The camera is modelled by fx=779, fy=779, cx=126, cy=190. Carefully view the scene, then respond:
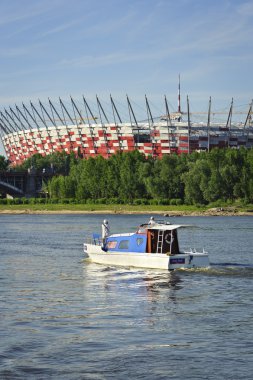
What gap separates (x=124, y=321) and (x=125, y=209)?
115 m

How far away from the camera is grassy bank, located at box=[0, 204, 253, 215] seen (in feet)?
429

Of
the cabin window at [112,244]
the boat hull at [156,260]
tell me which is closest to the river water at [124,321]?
the boat hull at [156,260]

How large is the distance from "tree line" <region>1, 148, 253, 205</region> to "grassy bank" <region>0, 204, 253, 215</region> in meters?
3.23

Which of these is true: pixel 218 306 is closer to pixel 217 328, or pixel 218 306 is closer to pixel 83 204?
pixel 217 328

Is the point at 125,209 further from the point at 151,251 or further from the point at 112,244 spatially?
the point at 151,251

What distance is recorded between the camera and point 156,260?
147 ft

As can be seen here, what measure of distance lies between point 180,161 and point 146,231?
348ft

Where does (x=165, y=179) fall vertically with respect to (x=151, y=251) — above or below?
above

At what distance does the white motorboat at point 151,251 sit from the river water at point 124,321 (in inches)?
24.0

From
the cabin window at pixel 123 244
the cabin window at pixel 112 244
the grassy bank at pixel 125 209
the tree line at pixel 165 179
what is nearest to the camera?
the cabin window at pixel 123 244

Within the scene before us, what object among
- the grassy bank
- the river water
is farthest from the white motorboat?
the grassy bank

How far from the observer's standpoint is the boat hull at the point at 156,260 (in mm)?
44094

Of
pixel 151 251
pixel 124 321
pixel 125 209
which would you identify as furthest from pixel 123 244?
pixel 125 209

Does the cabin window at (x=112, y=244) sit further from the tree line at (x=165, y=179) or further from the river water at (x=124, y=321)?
the tree line at (x=165, y=179)
